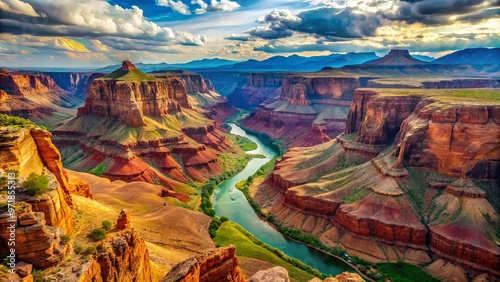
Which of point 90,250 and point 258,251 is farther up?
point 90,250

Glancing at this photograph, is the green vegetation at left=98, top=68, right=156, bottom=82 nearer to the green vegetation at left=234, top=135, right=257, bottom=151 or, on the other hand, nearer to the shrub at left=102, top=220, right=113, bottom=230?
the green vegetation at left=234, top=135, right=257, bottom=151

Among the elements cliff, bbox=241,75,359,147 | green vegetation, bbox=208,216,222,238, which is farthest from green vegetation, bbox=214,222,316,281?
cliff, bbox=241,75,359,147

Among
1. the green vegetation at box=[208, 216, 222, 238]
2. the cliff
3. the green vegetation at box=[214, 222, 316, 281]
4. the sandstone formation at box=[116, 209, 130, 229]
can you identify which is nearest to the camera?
the sandstone formation at box=[116, 209, 130, 229]

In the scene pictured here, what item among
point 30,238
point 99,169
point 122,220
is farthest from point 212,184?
point 30,238

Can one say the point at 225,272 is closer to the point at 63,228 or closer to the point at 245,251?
the point at 63,228

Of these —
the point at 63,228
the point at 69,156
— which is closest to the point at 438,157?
the point at 63,228

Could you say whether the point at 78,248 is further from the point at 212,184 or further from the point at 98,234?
the point at 212,184
